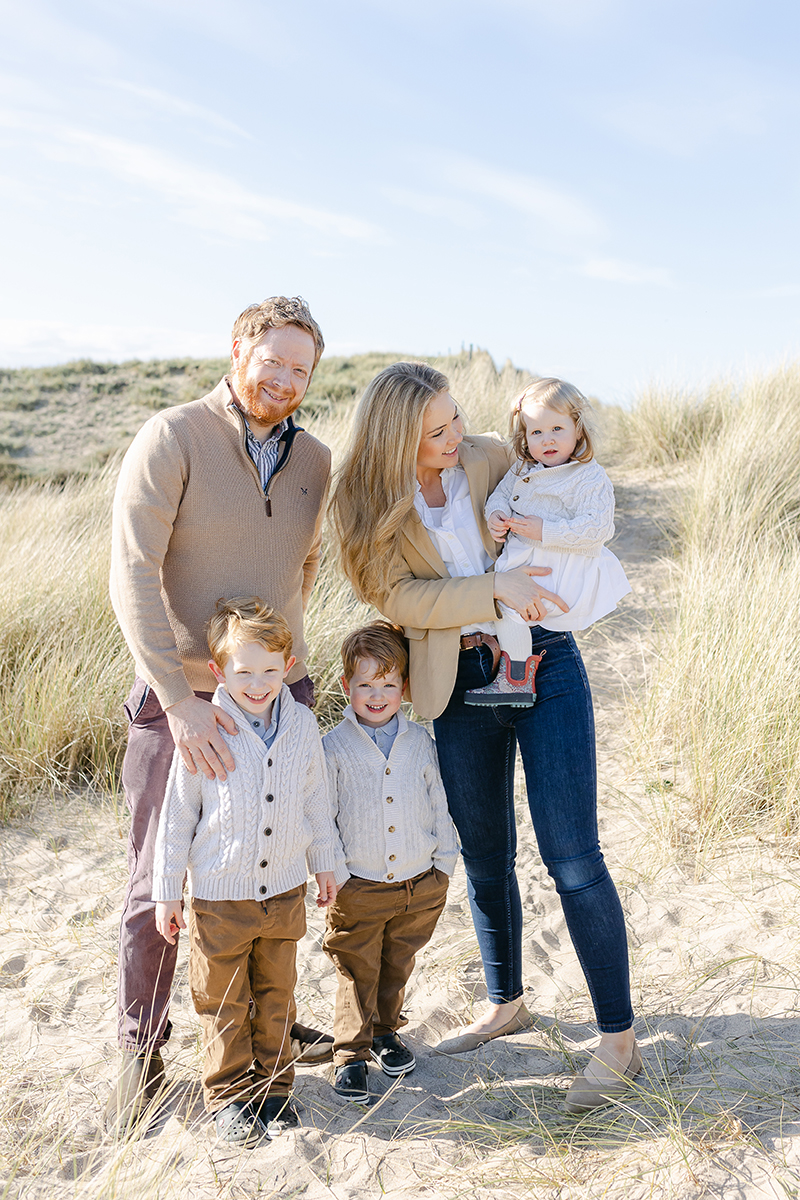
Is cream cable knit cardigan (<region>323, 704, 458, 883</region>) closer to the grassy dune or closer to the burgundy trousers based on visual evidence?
the burgundy trousers

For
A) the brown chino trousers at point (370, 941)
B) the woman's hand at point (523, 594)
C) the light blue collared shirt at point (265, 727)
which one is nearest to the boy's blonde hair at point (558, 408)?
the woman's hand at point (523, 594)

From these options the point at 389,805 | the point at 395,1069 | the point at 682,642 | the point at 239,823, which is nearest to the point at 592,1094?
the point at 395,1069

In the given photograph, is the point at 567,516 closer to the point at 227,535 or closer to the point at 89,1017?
the point at 227,535

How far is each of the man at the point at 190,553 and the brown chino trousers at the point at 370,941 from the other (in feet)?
1.86

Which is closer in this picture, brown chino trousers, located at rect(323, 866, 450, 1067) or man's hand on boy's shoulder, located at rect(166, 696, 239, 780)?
man's hand on boy's shoulder, located at rect(166, 696, 239, 780)

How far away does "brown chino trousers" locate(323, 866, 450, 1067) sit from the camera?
2738mm

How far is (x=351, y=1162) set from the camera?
99.3 inches

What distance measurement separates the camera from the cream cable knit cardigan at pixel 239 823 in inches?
96.5

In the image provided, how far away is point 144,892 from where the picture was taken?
2705 millimetres

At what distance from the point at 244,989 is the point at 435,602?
4.24 ft

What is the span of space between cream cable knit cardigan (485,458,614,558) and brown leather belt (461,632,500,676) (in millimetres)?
335

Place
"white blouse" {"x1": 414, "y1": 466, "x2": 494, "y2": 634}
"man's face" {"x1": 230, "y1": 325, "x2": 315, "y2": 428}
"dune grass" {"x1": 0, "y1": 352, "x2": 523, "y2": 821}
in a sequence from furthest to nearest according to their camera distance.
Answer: "dune grass" {"x1": 0, "y1": 352, "x2": 523, "y2": 821} → "white blouse" {"x1": 414, "y1": 466, "x2": 494, "y2": 634} → "man's face" {"x1": 230, "y1": 325, "x2": 315, "y2": 428}

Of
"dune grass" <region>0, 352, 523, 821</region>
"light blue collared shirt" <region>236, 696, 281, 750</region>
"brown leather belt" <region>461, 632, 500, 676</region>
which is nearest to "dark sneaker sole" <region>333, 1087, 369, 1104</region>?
"light blue collared shirt" <region>236, 696, 281, 750</region>

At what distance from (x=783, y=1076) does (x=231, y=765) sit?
1.95m
